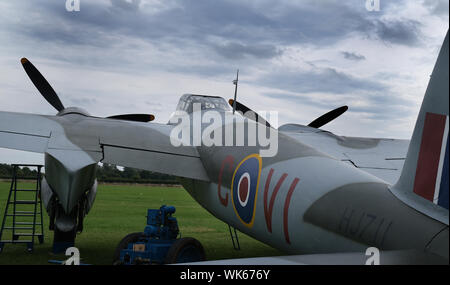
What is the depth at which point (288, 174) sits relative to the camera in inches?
281

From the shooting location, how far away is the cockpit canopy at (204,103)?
12406 mm

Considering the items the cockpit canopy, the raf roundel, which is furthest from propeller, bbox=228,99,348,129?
the raf roundel

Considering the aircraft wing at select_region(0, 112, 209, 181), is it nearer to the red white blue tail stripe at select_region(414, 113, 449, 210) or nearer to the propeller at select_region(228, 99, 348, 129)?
the propeller at select_region(228, 99, 348, 129)

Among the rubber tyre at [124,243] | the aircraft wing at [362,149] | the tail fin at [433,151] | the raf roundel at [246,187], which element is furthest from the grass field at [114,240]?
the tail fin at [433,151]

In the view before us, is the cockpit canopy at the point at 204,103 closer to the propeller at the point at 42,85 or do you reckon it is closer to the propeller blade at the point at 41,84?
the propeller at the point at 42,85

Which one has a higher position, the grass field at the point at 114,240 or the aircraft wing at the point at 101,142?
the aircraft wing at the point at 101,142

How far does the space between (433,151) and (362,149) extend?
29.0 ft

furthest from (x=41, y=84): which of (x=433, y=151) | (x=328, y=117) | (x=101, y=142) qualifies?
(x=433, y=151)

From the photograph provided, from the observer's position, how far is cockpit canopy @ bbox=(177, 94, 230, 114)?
12406 mm

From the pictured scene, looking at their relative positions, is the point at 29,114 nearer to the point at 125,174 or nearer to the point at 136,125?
the point at 136,125
